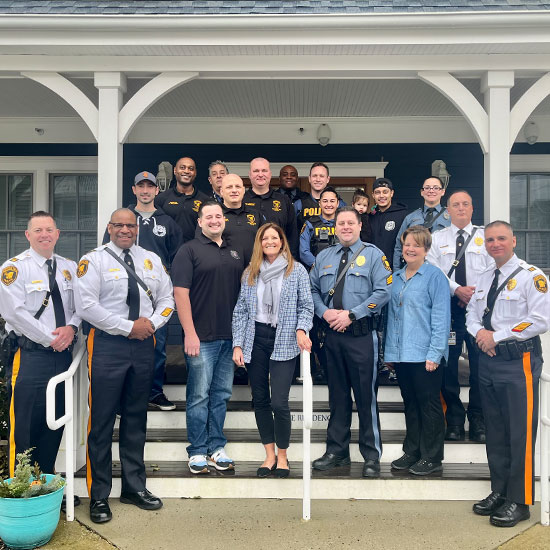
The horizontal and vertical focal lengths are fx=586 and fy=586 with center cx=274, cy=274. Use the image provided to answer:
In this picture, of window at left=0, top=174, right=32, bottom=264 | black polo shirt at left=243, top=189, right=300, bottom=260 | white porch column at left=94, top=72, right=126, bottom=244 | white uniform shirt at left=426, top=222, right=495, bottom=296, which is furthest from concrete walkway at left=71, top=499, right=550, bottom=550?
window at left=0, top=174, right=32, bottom=264

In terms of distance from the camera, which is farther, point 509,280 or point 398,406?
point 398,406

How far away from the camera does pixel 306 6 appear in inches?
168

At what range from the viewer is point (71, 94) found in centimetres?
449

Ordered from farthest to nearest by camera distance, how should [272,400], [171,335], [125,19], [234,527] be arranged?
1. [171,335]
2. [125,19]
3. [272,400]
4. [234,527]

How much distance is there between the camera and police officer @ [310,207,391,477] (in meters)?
3.51

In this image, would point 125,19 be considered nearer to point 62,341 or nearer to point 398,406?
point 62,341

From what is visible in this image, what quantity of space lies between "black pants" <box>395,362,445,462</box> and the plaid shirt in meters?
0.68

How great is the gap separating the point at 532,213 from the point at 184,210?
4704 millimetres

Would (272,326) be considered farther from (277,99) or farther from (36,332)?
(277,99)

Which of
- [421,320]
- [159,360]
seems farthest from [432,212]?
[159,360]

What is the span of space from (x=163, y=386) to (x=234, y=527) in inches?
56.9

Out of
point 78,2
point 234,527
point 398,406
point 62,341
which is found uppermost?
point 78,2

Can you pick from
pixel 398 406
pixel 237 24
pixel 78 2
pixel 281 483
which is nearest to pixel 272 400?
pixel 281 483

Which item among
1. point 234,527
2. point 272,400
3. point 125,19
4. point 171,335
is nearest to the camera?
point 234,527
